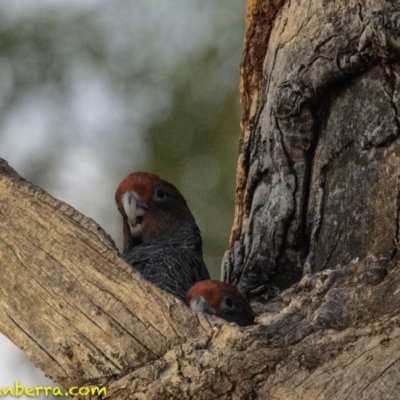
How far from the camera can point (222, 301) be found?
3688mm

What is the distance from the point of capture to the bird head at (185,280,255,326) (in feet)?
12.1

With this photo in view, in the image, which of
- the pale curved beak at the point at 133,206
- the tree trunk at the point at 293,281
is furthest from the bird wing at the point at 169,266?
the tree trunk at the point at 293,281

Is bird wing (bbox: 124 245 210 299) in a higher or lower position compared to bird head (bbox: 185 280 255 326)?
higher

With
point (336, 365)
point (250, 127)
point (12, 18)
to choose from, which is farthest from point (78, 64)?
point (336, 365)

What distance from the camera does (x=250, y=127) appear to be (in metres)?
4.72

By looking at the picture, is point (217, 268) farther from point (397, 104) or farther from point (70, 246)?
point (70, 246)

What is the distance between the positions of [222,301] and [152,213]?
119 cm

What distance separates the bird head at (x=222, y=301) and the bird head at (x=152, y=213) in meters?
0.99

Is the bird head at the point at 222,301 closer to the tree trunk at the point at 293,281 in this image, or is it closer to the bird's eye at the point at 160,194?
the tree trunk at the point at 293,281

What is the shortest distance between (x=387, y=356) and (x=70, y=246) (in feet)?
3.52

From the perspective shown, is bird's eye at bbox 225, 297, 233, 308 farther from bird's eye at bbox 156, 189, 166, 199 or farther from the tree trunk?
bird's eye at bbox 156, 189, 166, 199

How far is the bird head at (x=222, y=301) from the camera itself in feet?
12.1

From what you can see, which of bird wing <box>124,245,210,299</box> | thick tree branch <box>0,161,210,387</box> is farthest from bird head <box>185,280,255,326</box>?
thick tree branch <box>0,161,210,387</box>

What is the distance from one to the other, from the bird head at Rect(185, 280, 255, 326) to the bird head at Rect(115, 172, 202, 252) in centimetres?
99
